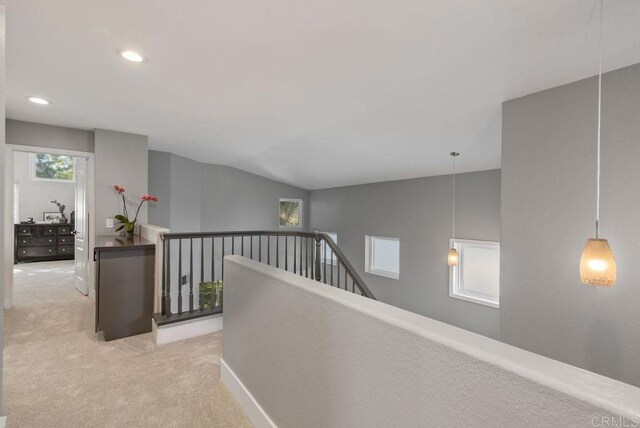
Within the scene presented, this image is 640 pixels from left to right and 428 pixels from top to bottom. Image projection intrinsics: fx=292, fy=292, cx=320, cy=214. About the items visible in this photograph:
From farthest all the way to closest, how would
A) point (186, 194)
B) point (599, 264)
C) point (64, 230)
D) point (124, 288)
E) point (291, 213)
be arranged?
point (291, 213) < point (64, 230) < point (186, 194) < point (124, 288) < point (599, 264)

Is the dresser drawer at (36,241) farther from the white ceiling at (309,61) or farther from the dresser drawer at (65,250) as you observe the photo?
the white ceiling at (309,61)

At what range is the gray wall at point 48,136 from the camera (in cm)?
354

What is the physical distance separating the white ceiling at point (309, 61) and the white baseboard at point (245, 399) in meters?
2.24

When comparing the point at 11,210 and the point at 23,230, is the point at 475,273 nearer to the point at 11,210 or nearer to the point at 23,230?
the point at 11,210

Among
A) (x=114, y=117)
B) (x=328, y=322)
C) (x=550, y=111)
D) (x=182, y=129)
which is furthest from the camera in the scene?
(x=182, y=129)

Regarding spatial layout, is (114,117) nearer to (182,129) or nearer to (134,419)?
(182,129)

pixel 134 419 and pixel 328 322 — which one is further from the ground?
pixel 328 322

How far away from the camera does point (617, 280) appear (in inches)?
77.6

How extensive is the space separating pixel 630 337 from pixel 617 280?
0.36 m

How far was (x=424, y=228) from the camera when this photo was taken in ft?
17.2

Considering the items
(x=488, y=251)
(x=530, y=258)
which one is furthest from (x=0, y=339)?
(x=488, y=251)

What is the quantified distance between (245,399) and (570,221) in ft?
8.61

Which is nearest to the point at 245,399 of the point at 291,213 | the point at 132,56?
the point at 132,56

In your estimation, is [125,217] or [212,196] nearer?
[125,217]
